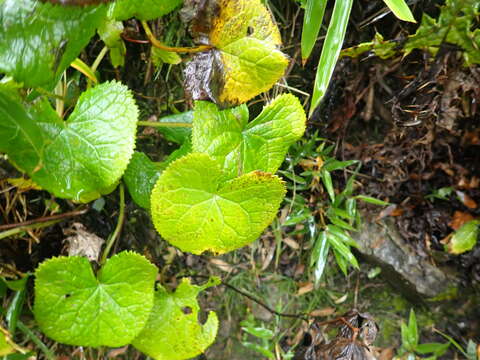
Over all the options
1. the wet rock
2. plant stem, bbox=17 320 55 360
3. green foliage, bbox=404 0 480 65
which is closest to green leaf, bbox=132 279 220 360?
plant stem, bbox=17 320 55 360

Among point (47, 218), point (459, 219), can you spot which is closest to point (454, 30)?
point (459, 219)

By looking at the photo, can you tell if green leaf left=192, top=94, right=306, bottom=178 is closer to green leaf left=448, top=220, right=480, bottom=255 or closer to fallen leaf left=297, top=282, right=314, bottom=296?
fallen leaf left=297, top=282, right=314, bottom=296

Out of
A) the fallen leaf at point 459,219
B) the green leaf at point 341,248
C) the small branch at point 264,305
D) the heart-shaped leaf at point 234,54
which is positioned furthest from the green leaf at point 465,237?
the heart-shaped leaf at point 234,54

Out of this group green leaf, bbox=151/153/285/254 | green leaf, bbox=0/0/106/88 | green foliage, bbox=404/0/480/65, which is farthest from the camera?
green foliage, bbox=404/0/480/65

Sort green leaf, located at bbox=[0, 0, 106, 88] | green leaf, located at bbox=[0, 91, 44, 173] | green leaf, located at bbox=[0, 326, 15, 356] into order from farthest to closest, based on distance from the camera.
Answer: green leaf, located at bbox=[0, 326, 15, 356] → green leaf, located at bbox=[0, 91, 44, 173] → green leaf, located at bbox=[0, 0, 106, 88]

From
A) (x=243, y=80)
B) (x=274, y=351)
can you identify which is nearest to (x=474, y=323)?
(x=274, y=351)

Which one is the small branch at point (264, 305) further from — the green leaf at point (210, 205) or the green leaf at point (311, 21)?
the green leaf at point (311, 21)

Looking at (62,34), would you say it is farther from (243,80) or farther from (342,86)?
(342,86)
